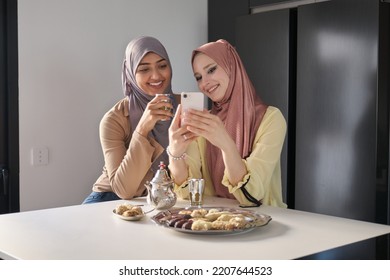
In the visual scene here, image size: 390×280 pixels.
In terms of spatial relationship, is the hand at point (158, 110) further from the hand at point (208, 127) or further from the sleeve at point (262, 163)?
the sleeve at point (262, 163)

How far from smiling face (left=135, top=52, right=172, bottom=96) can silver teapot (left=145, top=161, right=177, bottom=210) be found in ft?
2.03

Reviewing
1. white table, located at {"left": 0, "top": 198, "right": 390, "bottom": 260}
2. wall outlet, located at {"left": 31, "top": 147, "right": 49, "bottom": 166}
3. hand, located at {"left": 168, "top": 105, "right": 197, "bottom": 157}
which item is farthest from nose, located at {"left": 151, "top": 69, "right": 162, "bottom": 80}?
wall outlet, located at {"left": 31, "top": 147, "right": 49, "bottom": 166}

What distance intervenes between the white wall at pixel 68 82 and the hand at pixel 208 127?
138cm

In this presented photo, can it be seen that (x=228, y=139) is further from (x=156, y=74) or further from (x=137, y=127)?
(x=156, y=74)

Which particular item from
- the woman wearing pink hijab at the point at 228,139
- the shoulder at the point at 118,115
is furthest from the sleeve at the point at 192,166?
the shoulder at the point at 118,115

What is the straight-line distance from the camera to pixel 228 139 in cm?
188

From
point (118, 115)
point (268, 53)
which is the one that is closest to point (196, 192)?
point (118, 115)

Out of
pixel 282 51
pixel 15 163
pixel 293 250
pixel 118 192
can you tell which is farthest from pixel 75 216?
pixel 282 51

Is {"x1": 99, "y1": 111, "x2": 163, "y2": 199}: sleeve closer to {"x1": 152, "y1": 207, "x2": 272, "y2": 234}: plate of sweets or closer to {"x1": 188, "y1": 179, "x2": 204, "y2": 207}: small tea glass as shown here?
{"x1": 188, "y1": 179, "x2": 204, "y2": 207}: small tea glass

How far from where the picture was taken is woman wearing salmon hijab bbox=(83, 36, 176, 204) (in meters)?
2.11

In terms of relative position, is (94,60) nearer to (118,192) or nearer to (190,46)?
(190,46)

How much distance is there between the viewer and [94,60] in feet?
10.7

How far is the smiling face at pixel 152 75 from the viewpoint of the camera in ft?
7.66

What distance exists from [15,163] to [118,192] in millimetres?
1058
